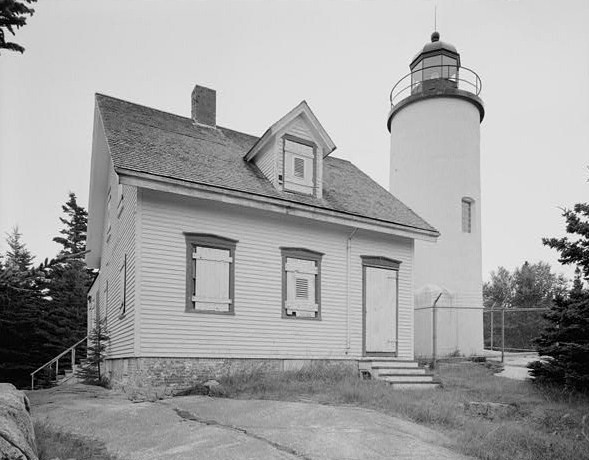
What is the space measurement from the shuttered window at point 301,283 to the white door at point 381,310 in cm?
167

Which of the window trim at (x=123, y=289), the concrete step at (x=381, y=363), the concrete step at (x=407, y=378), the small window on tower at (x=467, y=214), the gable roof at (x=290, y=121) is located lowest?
the concrete step at (x=407, y=378)

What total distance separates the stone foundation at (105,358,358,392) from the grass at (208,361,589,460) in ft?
1.01

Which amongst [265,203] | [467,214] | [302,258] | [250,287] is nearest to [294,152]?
[265,203]

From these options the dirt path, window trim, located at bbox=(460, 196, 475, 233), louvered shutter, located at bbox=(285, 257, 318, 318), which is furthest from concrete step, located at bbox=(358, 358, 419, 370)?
window trim, located at bbox=(460, 196, 475, 233)

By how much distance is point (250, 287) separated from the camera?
13430 millimetres

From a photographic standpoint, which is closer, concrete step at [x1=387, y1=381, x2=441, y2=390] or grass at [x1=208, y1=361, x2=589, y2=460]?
grass at [x1=208, y1=361, x2=589, y2=460]

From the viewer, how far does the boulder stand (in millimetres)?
5280

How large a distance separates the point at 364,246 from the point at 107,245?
26.3 feet

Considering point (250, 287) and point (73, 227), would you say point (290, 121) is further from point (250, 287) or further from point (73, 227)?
point (73, 227)

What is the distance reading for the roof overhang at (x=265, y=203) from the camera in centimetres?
1176

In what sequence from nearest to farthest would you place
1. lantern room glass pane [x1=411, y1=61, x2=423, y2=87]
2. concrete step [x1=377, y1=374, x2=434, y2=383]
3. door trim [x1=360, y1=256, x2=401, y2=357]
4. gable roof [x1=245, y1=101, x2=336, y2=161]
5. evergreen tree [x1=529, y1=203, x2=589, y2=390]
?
evergreen tree [x1=529, y1=203, x2=589, y2=390] → concrete step [x1=377, y1=374, x2=434, y2=383] → gable roof [x1=245, y1=101, x2=336, y2=161] → door trim [x1=360, y1=256, x2=401, y2=357] → lantern room glass pane [x1=411, y1=61, x2=423, y2=87]

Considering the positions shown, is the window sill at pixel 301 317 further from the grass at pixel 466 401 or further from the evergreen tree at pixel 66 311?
the evergreen tree at pixel 66 311

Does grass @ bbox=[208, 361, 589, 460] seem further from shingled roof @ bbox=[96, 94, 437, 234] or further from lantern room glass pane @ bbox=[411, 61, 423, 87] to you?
lantern room glass pane @ bbox=[411, 61, 423, 87]

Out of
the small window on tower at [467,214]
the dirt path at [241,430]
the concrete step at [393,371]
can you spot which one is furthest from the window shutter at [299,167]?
the small window on tower at [467,214]
